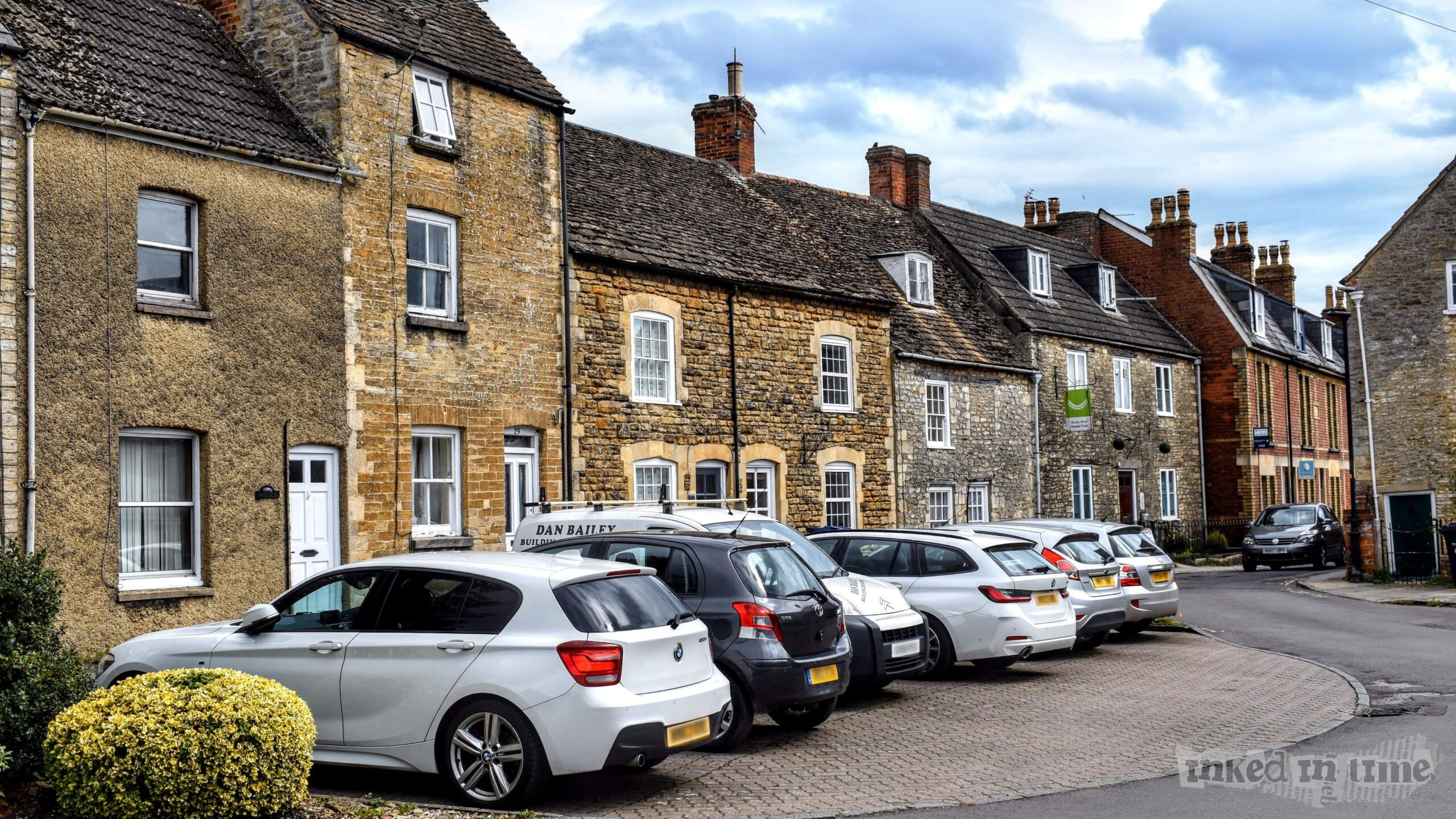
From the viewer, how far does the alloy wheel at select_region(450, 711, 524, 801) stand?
8.52 m

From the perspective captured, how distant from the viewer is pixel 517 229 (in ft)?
65.0

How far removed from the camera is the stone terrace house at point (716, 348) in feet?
69.6

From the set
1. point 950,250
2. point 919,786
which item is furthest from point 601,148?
point 919,786

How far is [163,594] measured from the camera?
48.1ft

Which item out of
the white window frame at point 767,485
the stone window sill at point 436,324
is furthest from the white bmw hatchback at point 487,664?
the white window frame at point 767,485

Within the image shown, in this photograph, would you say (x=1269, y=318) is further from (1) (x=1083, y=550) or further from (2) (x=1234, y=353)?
(1) (x=1083, y=550)

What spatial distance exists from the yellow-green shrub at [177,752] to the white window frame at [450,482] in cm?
1031

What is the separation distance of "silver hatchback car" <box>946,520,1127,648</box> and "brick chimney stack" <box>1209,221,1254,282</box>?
35902mm

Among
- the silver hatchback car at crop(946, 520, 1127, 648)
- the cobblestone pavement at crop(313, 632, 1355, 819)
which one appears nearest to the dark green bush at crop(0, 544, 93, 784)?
the cobblestone pavement at crop(313, 632, 1355, 819)

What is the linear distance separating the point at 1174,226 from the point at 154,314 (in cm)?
3654

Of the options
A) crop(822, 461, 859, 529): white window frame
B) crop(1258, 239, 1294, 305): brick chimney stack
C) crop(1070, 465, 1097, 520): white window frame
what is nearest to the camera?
crop(822, 461, 859, 529): white window frame

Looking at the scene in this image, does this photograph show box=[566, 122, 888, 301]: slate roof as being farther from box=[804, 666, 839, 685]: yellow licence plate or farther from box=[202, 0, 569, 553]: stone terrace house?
box=[804, 666, 839, 685]: yellow licence plate

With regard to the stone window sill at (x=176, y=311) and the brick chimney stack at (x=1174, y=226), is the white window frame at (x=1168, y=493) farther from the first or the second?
the stone window sill at (x=176, y=311)

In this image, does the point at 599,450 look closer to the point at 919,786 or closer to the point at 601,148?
the point at 601,148
